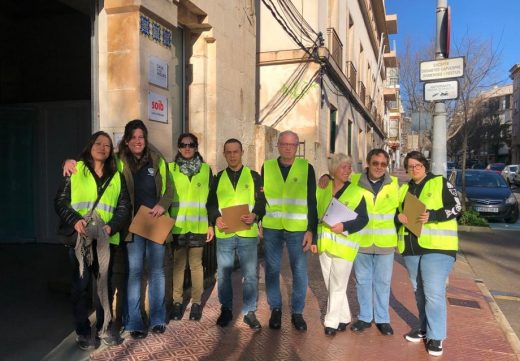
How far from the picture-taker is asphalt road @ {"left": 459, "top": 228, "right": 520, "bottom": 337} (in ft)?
18.8

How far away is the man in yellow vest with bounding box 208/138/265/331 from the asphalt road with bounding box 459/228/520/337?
2.96 meters

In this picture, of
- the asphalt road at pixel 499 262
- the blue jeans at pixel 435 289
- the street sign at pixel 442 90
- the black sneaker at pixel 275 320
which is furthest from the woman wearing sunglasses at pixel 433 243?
the street sign at pixel 442 90

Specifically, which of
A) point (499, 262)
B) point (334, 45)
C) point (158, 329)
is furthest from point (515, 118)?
point (158, 329)

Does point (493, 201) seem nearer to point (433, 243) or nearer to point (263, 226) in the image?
point (433, 243)

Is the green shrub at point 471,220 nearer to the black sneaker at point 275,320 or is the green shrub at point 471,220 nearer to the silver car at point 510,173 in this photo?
the black sneaker at point 275,320

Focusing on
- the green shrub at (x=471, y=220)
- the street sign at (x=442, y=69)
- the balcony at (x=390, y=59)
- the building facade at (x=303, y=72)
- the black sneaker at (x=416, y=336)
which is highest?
the balcony at (x=390, y=59)

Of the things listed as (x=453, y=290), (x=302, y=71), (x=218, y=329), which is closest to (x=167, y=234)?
(x=218, y=329)

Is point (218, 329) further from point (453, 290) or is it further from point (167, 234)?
point (453, 290)

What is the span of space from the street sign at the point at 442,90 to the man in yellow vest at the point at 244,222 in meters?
3.48

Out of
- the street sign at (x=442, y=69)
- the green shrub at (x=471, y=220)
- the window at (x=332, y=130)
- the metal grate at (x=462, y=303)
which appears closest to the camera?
the metal grate at (x=462, y=303)

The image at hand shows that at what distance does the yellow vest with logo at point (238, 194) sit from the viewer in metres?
4.25

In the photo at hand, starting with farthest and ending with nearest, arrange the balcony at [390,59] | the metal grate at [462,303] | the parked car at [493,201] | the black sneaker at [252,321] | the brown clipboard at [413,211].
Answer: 1. the balcony at [390,59]
2. the parked car at [493,201]
3. the metal grate at [462,303]
4. the black sneaker at [252,321]
5. the brown clipboard at [413,211]

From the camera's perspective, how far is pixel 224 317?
4.35 metres

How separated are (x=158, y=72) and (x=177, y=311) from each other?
259 cm
